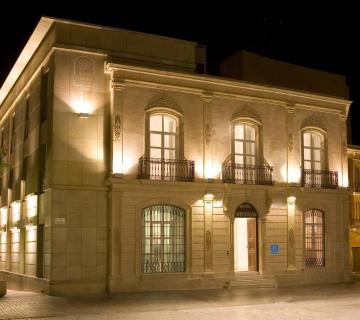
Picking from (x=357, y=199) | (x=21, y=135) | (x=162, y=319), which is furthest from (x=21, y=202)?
(x=357, y=199)

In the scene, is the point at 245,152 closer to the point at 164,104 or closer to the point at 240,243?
the point at 240,243

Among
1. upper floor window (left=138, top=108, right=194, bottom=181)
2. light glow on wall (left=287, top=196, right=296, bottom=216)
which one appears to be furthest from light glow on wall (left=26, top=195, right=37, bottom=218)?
light glow on wall (left=287, top=196, right=296, bottom=216)

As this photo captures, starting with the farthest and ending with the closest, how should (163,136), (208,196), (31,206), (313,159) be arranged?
(313,159) → (31,206) → (163,136) → (208,196)

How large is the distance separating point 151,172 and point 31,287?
21.5 ft

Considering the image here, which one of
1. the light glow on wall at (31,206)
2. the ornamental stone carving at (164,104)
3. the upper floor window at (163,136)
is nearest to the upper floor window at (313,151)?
the upper floor window at (163,136)

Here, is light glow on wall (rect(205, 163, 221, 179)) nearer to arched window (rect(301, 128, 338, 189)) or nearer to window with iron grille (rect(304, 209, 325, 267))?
arched window (rect(301, 128, 338, 189))

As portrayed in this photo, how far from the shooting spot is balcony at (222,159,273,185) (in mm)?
24016

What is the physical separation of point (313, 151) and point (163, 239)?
8704 millimetres

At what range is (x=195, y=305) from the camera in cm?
1817

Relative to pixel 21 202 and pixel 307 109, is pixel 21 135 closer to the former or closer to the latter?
pixel 21 202

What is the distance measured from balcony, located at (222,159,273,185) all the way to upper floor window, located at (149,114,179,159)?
2.29 m

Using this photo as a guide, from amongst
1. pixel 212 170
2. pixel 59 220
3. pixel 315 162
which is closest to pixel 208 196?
pixel 212 170

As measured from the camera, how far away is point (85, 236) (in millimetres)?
21406

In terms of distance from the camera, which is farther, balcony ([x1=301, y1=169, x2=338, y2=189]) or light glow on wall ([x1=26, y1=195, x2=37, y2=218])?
balcony ([x1=301, y1=169, x2=338, y2=189])
